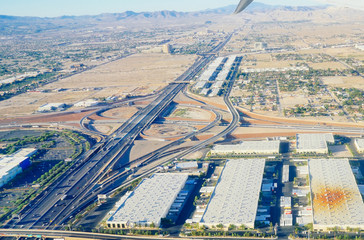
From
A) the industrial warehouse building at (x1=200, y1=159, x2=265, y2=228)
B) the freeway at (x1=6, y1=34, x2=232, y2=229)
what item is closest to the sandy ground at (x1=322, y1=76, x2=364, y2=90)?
the freeway at (x1=6, y1=34, x2=232, y2=229)

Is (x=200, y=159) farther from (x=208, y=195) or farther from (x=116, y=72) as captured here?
(x=116, y=72)

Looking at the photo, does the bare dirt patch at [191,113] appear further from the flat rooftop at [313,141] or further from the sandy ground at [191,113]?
the flat rooftop at [313,141]

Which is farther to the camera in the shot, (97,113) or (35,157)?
(97,113)

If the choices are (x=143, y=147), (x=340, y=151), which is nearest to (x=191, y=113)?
(x=143, y=147)

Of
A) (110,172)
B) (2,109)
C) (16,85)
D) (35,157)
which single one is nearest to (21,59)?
(16,85)

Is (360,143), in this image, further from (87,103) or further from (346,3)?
(87,103)
